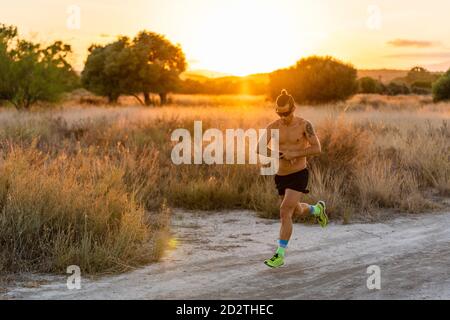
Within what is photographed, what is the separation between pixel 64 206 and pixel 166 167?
16.6 feet

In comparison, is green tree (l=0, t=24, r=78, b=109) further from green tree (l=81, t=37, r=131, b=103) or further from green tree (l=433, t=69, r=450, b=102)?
green tree (l=433, t=69, r=450, b=102)

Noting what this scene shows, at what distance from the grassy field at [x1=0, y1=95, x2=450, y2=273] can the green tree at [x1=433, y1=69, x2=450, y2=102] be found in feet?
92.0

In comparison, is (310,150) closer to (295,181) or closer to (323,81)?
(295,181)

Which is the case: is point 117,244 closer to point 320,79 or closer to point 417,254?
point 417,254

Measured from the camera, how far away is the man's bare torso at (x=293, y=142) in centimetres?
686

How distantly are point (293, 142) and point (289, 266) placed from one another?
141 centimetres

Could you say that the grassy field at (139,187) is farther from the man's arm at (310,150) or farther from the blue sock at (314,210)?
the man's arm at (310,150)

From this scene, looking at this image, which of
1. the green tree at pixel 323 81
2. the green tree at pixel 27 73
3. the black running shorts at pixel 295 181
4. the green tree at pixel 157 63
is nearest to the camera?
the black running shorts at pixel 295 181

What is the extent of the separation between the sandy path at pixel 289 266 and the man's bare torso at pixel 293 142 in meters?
1.11

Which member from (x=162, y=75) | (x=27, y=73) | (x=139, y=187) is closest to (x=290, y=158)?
(x=139, y=187)

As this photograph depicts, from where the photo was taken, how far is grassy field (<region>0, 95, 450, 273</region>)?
23.0 feet

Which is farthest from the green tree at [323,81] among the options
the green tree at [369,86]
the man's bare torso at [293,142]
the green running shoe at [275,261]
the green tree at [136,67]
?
the green running shoe at [275,261]

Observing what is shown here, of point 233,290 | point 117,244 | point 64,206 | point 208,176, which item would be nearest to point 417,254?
point 233,290

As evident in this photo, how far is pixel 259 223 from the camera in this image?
9516mm
